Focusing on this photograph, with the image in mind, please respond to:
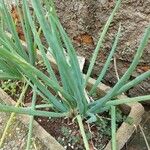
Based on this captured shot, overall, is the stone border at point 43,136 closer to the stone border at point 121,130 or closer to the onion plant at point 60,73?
the stone border at point 121,130

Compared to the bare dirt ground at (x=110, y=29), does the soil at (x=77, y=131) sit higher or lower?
lower

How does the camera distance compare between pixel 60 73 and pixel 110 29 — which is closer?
pixel 60 73

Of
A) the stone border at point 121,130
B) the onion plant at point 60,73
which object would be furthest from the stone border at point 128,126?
the onion plant at point 60,73

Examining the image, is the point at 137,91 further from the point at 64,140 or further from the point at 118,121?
the point at 64,140

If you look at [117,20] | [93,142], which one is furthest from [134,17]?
[93,142]

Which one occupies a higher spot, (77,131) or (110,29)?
(110,29)

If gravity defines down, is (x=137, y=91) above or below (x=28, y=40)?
below

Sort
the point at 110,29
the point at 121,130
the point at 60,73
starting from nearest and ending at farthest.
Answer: the point at 60,73
the point at 121,130
the point at 110,29

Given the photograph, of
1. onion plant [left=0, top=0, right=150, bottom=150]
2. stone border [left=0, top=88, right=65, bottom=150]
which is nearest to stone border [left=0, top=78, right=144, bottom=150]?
stone border [left=0, top=88, right=65, bottom=150]

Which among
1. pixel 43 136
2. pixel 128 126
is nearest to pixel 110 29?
pixel 128 126

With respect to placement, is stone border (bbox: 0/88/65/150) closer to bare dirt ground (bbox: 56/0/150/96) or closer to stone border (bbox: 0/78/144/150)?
stone border (bbox: 0/78/144/150)

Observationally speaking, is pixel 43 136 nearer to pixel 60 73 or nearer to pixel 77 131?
pixel 77 131
